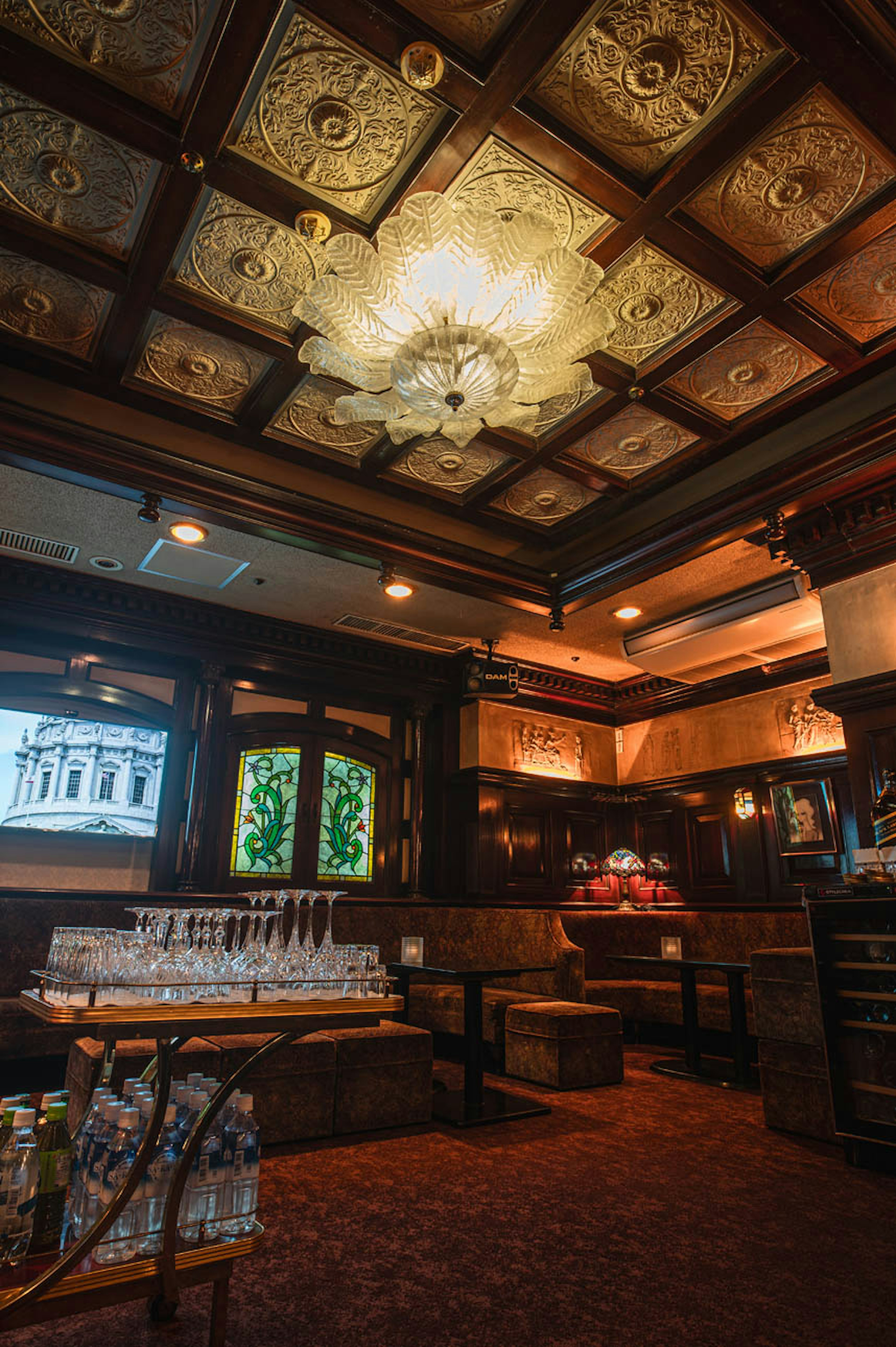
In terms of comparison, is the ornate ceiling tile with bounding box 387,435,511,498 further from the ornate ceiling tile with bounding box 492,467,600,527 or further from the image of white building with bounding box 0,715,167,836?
the image of white building with bounding box 0,715,167,836

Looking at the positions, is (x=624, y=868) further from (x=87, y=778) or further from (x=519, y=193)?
(x=519, y=193)

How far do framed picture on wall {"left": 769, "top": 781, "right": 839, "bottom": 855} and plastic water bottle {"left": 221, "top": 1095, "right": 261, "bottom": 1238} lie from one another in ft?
19.5

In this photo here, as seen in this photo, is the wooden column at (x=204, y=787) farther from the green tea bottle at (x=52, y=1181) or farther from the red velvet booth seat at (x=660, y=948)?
the green tea bottle at (x=52, y=1181)

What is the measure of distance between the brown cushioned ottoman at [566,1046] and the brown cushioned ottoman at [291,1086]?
1644mm

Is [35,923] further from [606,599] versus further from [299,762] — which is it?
[606,599]

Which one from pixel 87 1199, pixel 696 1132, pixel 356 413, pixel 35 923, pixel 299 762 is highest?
pixel 356 413

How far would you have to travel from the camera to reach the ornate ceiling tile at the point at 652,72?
104 inches

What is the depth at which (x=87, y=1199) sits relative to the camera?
6.44 feet

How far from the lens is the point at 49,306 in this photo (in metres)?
3.82

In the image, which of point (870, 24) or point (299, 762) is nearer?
point (870, 24)

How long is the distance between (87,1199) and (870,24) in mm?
4220

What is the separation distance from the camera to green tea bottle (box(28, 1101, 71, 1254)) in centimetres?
184

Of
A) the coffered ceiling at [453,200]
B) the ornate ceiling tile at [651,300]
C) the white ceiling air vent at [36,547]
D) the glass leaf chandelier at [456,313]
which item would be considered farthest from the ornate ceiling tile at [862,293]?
the white ceiling air vent at [36,547]

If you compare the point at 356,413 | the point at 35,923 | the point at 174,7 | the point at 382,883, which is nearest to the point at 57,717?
the point at 35,923
